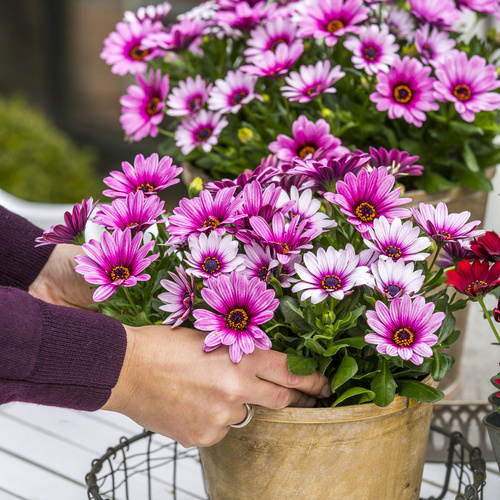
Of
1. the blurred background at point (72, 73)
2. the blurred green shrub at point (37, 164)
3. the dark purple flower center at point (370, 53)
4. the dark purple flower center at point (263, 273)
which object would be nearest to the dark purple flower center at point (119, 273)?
the dark purple flower center at point (263, 273)

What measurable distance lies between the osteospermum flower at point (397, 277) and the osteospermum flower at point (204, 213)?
129 mm

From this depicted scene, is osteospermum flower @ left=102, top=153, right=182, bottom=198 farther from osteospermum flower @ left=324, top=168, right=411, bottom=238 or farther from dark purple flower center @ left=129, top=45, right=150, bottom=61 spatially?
dark purple flower center @ left=129, top=45, right=150, bottom=61

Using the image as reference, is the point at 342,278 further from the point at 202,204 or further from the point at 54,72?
the point at 54,72

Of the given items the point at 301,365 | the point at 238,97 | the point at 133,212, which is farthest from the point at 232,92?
the point at 301,365

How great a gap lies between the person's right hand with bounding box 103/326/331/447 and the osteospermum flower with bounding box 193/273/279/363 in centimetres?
2

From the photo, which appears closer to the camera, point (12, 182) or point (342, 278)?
point (342, 278)

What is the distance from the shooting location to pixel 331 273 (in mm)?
592

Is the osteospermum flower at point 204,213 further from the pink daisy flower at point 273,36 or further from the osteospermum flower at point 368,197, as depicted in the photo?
the pink daisy flower at point 273,36

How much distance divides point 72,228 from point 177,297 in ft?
0.42

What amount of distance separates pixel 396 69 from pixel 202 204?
358mm

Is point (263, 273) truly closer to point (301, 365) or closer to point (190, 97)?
point (301, 365)

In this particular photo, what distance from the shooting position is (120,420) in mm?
1054

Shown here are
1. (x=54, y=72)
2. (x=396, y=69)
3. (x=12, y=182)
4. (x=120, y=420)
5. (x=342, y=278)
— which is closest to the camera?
(x=342, y=278)

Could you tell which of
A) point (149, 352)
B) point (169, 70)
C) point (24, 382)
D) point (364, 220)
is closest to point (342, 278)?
point (364, 220)
